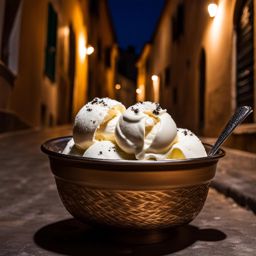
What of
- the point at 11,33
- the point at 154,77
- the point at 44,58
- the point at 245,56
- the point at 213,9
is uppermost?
the point at 213,9

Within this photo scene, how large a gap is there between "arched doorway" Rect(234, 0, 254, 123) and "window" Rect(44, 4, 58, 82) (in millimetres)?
5173

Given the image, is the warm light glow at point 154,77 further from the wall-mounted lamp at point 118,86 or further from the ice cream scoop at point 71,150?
the ice cream scoop at point 71,150

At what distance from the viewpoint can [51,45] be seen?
459 inches

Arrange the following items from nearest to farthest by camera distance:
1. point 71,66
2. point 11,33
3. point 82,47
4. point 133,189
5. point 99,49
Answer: point 133,189, point 11,33, point 71,66, point 82,47, point 99,49

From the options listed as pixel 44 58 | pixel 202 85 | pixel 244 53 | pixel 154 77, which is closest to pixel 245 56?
pixel 244 53

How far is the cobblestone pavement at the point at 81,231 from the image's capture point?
1.73 m

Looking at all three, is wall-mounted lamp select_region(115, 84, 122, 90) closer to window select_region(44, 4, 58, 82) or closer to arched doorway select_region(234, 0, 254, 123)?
window select_region(44, 4, 58, 82)

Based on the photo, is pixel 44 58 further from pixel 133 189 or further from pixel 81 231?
pixel 133 189

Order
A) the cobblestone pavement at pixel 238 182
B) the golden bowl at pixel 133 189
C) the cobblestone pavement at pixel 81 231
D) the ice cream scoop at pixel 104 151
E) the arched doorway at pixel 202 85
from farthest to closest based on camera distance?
the arched doorway at pixel 202 85 → the cobblestone pavement at pixel 238 182 → the cobblestone pavement at pixel 81 231 → the ice cream scoop at pixel 104 151 → the golden bowl at pixel 133 189

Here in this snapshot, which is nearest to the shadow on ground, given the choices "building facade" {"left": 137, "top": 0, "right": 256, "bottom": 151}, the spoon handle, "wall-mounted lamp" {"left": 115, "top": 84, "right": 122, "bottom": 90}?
the spoon handle

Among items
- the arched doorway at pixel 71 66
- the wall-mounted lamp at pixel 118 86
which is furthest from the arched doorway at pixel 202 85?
the wall-mounted lamp at pixel 118 86

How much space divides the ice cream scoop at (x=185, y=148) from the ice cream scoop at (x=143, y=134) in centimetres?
3

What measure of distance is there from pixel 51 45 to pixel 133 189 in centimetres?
1063

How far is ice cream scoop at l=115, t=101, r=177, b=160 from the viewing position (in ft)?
5.25
